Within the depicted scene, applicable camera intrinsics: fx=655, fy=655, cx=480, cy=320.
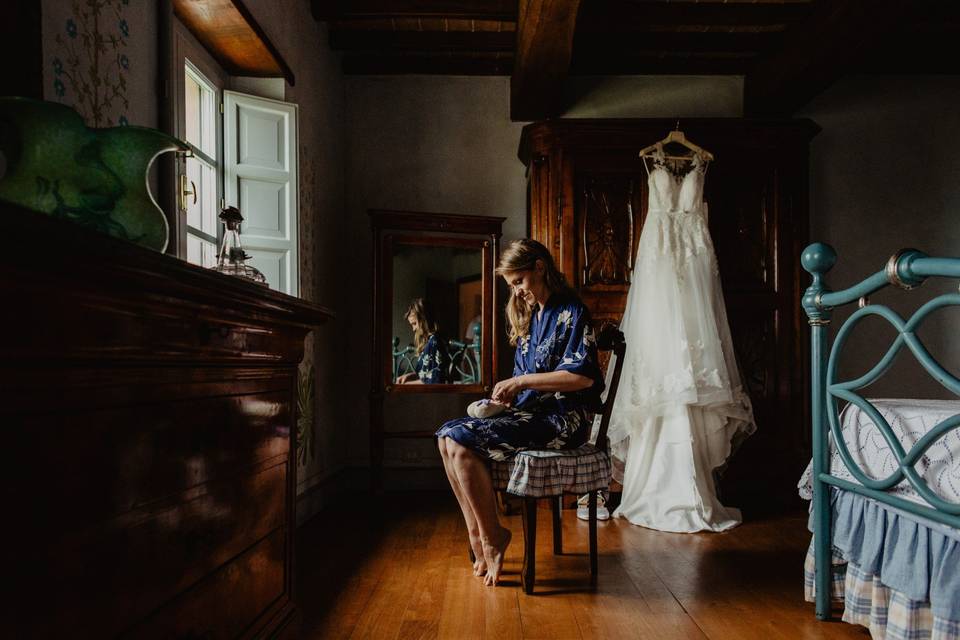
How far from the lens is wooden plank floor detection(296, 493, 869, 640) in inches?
77.8

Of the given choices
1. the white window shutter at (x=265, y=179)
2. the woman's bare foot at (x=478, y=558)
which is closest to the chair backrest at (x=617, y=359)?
the woman's bare foot at (x=478, y=558)

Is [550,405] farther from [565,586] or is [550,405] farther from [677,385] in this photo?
[677,385]

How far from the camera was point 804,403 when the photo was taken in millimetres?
3648

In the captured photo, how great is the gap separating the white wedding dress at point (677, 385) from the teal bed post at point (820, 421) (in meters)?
1.05

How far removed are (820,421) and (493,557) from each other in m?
1.21

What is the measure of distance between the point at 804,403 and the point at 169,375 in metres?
3.50

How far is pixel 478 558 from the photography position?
2.46 metres

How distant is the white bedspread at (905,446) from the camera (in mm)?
1570

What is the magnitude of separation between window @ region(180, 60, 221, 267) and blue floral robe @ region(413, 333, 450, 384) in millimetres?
1279

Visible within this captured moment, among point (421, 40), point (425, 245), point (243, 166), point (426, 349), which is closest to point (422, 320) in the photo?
point (426, 349)

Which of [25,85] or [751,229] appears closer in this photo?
[25,85]

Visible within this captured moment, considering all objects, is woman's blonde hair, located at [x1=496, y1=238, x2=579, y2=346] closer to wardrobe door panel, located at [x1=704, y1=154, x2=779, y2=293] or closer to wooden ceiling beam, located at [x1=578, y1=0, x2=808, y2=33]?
wardrobe door panel, located at [x1=704, y1=154, x2=779, y2=293]

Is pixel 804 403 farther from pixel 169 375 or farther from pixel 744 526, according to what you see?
pixel 169 375

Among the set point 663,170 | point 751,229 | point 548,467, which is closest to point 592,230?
point 663,170
